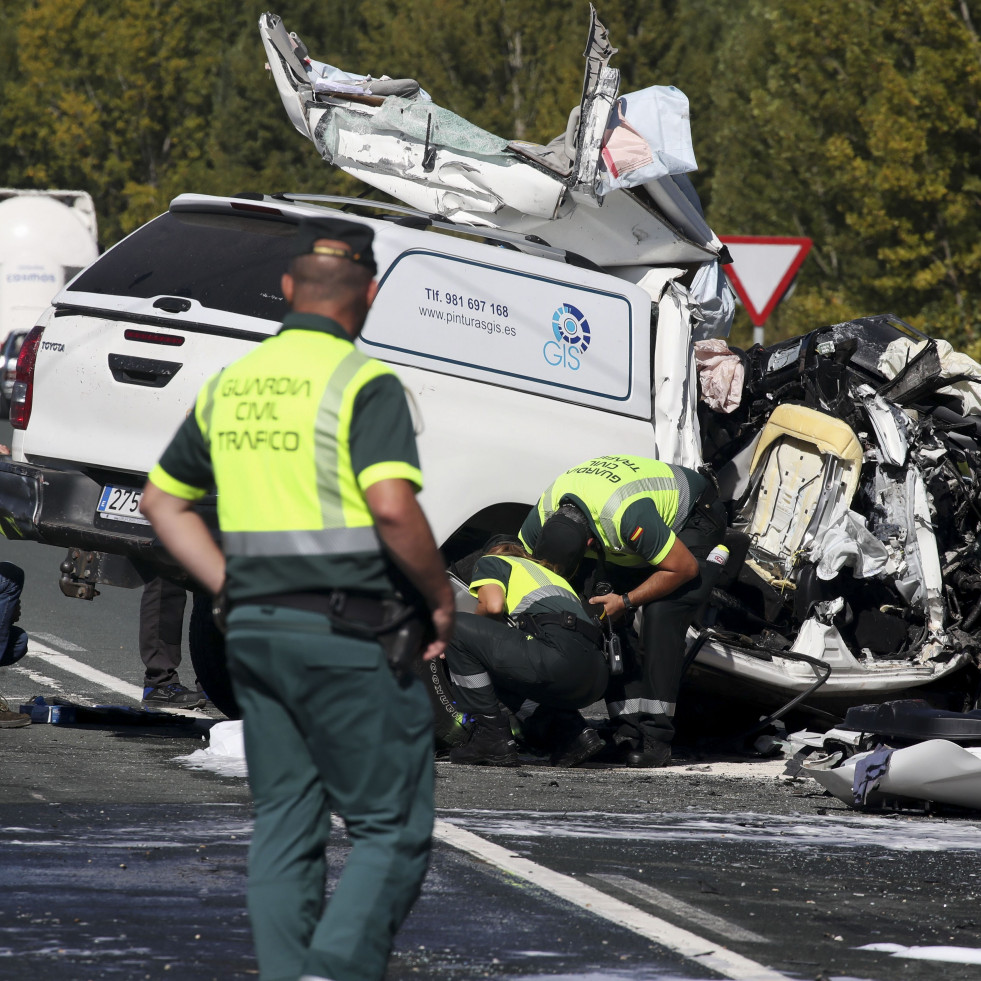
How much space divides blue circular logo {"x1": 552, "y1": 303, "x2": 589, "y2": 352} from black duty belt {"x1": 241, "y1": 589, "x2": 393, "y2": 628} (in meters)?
3.86

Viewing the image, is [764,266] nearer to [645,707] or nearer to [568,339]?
[568,339]

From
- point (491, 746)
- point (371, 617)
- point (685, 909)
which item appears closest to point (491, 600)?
point (491, 746)

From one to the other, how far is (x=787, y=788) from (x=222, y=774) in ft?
7.33

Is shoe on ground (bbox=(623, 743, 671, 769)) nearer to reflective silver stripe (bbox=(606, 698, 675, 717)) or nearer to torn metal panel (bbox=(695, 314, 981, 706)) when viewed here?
reflective silver stripe (bbox=(606, 698, 675, 717))

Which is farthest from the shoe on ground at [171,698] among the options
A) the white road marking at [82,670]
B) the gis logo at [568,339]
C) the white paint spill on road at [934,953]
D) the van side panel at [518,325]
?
the white paint spill on road at [934,953]

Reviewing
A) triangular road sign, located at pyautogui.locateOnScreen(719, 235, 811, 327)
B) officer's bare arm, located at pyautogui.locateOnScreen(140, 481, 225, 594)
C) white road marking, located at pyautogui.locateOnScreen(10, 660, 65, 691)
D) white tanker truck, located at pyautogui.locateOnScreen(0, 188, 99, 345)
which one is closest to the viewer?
officer's bare arm, located at pyautogui.locateOnScreen(140, 481, 225, 594)

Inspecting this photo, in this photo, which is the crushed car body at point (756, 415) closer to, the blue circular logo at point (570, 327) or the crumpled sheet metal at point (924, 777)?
the blue circular logo at point (570, 327)

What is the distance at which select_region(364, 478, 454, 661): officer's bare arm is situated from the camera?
3.35 meters

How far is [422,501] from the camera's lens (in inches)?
263

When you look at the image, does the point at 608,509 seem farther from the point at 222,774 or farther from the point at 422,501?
the point at 222,774

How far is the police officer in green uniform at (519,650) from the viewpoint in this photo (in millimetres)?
6824

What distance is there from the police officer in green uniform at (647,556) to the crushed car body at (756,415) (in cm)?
38

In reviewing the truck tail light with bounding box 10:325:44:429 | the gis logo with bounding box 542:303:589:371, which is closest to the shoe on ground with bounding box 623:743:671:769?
the gis logo with bounding box 542:303:589:371

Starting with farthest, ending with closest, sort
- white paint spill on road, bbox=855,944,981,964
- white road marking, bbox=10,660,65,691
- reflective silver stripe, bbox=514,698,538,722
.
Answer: white road marking, bbox=10,660,65,691, reflective silver stripe, bbox=514,698,538,722, white paint spill on road, bbox=855,944,981,964
